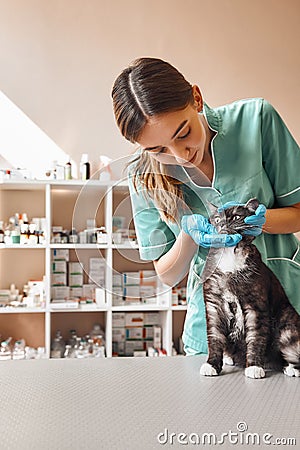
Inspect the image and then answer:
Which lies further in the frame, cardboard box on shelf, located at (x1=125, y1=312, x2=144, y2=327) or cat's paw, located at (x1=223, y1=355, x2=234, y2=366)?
cardboard box on shelf, located at (x1=125, y1=312, x2=144, y2=327)

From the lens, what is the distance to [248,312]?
89 cm

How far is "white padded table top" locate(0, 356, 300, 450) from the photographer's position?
0.65 metres

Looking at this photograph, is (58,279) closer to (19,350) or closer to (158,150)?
(19,350)

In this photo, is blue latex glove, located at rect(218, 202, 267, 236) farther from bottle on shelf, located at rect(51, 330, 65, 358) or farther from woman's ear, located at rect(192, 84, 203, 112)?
bottle on shelf, located at rect(51, 330, 65, 358)

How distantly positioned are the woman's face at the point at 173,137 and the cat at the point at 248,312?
131 mm

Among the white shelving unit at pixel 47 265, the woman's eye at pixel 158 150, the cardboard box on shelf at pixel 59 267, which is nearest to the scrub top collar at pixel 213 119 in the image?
the woman's eye at pixel 158 150

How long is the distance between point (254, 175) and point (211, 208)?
0.40 ft

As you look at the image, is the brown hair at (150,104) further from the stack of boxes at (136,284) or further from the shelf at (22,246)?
the shelf at (22,246)

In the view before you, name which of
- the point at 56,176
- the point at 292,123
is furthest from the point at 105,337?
the point at 292,123

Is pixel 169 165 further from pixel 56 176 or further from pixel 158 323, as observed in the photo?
pixel 158 323

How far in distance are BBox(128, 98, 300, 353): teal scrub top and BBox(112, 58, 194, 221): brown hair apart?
0.08 meters

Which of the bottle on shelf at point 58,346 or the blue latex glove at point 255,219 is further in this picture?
the bottle on shelf at point 58,346

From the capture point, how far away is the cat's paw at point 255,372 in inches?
34.9

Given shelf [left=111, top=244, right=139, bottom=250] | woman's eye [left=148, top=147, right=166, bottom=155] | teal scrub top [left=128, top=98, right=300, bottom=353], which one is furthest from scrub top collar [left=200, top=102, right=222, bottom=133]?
shelf [left=111, top=244, right=139, bottom=250]
